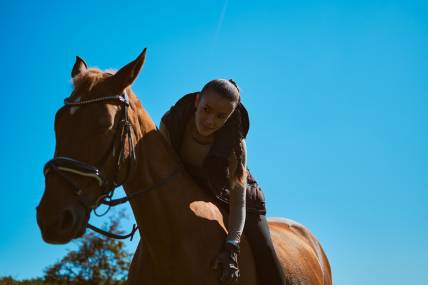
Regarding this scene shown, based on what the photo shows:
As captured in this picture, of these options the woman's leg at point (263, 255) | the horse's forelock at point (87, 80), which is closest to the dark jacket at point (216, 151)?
the woman's leg at point (263, 255)

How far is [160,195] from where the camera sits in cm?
398

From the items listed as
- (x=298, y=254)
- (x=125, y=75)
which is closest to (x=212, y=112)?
(x=125, y=75)

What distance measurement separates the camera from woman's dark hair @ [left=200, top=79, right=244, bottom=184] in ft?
14.0

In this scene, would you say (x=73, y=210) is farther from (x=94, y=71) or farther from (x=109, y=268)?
(x=109, y=268)

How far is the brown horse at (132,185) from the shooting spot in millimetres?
3273

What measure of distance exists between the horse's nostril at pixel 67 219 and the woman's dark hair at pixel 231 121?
168cm

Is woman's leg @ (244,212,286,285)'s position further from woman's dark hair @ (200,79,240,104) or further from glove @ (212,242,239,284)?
woman's dark hair @ (200,79,240,104)

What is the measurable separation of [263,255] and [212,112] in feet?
4.91

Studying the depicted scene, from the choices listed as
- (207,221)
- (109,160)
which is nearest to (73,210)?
(109,160)

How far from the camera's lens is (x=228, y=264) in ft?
12.4

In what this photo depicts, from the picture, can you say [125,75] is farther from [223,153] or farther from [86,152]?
[223,153]

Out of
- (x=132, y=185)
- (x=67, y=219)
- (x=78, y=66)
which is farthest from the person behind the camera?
(x=78, y=66)

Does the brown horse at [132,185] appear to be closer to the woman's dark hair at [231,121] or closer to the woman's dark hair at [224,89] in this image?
the woman's dark hair at [231,121]

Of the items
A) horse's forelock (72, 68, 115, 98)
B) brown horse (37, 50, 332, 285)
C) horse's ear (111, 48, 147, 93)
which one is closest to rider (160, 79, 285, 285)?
brown horse (37, 50, 332, 285)
